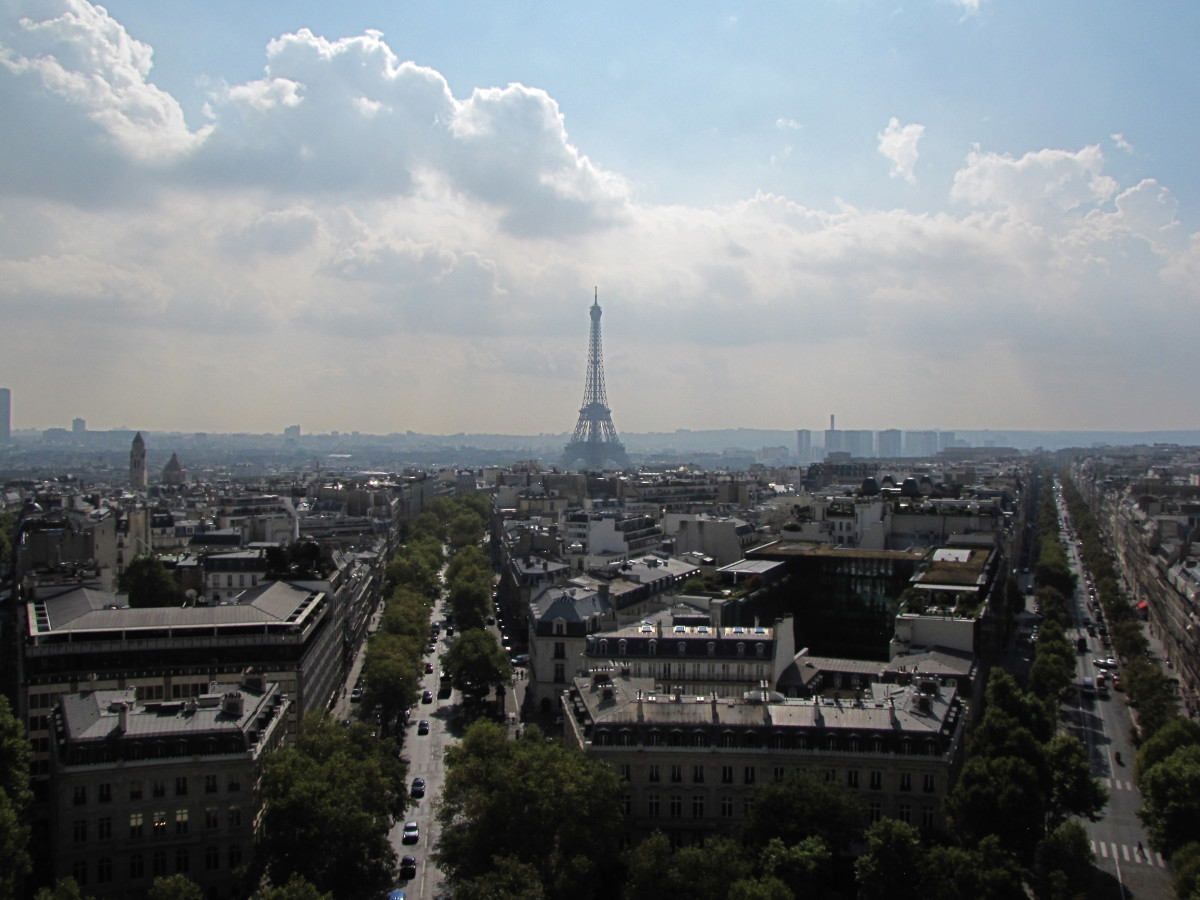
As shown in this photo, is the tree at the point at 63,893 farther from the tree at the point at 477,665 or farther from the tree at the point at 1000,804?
the tree at the point at 477,665

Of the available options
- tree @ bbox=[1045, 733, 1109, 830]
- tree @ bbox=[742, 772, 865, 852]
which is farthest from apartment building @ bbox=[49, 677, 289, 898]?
tree @ bbox=[1045, 733, 1109, 830]

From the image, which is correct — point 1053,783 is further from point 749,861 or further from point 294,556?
point 294,556

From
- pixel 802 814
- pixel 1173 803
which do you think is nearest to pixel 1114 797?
pixel 1173 803

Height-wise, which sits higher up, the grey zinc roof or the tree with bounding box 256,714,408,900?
the grey zinc roof

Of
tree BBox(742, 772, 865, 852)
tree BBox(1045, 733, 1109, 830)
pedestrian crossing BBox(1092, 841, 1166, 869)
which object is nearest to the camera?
tree BBox(742, 772, 865, 852)

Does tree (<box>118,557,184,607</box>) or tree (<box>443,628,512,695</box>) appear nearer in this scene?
tree (<box>443,628,512,695</box>)

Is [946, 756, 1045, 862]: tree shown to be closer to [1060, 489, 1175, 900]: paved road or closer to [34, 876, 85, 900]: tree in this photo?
[1060, 489, 1175, 900]: paved road

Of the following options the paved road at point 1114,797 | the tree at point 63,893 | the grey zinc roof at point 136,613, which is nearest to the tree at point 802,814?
the paved road at point 1114,797

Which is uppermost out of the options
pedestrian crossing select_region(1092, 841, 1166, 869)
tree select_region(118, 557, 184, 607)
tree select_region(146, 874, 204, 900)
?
tree select_region(118, 557, 184, 607)
